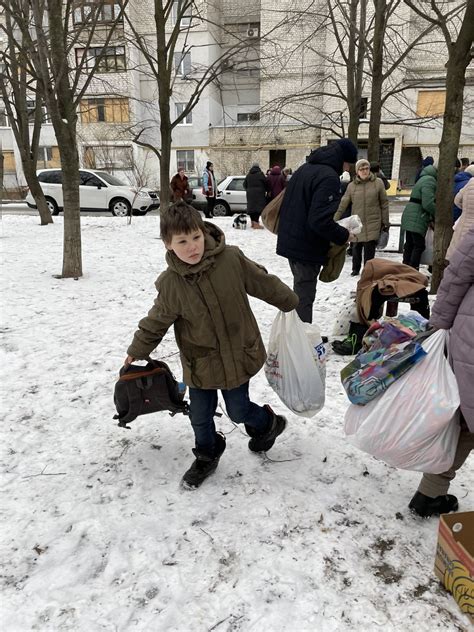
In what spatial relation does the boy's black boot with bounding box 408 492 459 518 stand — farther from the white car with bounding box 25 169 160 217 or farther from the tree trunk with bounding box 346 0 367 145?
the white car with bounding box 25 169 160 217

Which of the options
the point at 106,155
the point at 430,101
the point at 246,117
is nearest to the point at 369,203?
the point at 106,155

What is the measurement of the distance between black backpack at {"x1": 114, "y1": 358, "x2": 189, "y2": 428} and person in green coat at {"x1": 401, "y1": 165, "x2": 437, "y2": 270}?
482 centimetres

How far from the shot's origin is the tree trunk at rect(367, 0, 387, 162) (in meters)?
8.07

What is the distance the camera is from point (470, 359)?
1.85 m

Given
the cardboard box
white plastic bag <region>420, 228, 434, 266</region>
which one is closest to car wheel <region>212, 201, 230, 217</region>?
white plastic bag <region>420, 228, 434, 266</region>

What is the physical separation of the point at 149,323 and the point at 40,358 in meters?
2.32

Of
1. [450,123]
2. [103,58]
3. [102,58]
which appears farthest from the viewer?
[103,58]

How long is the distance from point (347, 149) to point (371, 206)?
9.92ft

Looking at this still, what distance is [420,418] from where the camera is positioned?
6.31 feet

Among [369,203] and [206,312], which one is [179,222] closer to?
[206,312]

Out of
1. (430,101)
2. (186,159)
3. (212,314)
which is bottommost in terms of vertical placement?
(212,314)

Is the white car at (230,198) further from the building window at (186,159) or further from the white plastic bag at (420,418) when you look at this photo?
the white plastic bag at (420,418)

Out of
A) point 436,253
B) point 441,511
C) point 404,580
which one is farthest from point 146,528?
point 436,253

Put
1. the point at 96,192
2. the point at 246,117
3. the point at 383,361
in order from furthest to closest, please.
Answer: the point at 246,117, the point at 96,192, the point at 383,361
